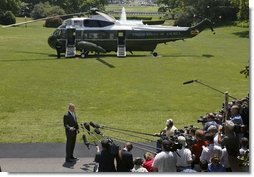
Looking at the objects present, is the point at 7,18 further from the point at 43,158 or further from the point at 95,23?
the point at 43,158

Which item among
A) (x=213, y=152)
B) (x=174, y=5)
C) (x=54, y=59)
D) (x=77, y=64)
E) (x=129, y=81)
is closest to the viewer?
(x=213, y=152)

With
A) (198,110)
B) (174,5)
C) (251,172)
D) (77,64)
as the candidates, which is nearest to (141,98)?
(198,110)

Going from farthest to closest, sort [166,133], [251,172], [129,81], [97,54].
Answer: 1. [97,54]
2. [129,81]
3. [166,133]
4. [251,172]

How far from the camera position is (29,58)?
32.1 meters

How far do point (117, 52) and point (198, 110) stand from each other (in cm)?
1502

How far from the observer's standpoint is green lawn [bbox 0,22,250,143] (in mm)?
16859

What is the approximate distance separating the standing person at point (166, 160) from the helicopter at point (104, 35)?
23.8 metres

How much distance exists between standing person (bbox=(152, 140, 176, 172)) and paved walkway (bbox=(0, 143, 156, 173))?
2825mm

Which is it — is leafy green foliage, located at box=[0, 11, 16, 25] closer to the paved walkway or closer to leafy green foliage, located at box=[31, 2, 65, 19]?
leafy green foliage, located at box=[31, 2, 65, 19]

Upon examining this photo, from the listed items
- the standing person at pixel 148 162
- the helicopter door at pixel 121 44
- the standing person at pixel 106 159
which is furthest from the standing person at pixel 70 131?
the helicopter door at pixel 121 44

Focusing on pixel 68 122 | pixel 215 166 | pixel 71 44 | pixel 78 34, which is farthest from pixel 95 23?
pixel 215 166

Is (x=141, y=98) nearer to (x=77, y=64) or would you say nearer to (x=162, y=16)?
(x=77, y=64)

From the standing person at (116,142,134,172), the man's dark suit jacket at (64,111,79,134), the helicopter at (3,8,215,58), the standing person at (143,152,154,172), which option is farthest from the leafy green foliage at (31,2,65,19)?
the standing person at (116,142,134,172)

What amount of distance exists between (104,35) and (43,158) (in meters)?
21.4
